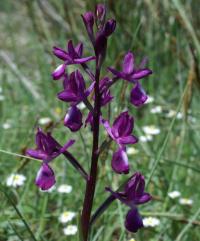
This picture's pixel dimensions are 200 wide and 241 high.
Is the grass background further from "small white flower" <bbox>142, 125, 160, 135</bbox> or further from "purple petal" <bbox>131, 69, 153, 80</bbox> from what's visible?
"purple petal" <bbox>131, 69, 153, 80</bbox>

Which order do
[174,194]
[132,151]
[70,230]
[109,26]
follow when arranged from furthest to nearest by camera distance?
[132,151], [174,194], [70,230], [109,26]

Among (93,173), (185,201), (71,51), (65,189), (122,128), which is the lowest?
(185,201)

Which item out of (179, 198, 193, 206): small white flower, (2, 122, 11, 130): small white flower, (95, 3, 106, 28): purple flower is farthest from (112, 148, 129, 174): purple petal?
(2, 122, 11, 130): small white flower

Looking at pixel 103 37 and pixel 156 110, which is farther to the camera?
pixel 156 110

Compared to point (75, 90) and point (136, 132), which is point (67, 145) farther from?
point (136, 132)

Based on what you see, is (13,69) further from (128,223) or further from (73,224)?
(128,223)

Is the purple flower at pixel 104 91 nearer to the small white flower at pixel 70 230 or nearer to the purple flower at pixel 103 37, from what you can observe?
the purple flower at pixel 103 37

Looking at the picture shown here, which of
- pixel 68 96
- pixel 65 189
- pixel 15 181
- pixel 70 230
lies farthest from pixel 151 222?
pixel 68 96

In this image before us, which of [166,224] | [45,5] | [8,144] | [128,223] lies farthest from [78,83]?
[45,5]
